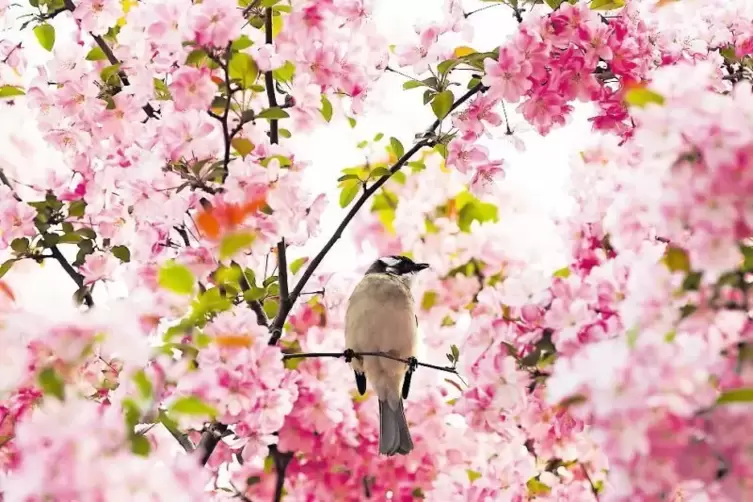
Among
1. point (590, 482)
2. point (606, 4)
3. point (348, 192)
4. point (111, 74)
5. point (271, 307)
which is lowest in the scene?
point (590, 482)

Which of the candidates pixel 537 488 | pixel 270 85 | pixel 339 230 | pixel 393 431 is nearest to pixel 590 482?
pixel 537 488

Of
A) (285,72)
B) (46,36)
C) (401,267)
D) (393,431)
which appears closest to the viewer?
(285,72)

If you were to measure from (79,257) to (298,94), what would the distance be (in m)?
0.58

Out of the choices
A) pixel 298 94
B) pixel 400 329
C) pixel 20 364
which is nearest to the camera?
pixel 20 364

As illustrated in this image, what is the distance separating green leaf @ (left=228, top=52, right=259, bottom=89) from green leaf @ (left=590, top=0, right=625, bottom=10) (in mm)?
756

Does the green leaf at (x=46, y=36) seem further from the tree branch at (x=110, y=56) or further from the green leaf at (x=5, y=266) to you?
the green leaf at (x=5, y=266)

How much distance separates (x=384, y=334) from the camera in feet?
8.29

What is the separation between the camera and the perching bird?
7.78ft

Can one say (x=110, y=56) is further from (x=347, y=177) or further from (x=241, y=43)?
(x=347, y=177)

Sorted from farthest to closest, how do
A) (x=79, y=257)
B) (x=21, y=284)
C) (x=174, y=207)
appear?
(x=21, y=284), (x=79, y=257), (x=174, y=207)

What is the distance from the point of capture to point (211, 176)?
1.59 m

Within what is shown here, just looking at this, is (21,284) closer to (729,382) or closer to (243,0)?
(243,0)

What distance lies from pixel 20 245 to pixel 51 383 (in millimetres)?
957

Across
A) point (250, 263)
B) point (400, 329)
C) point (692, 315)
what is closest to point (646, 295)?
point (692, 315)
